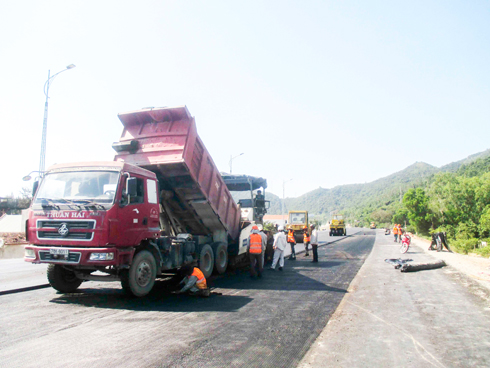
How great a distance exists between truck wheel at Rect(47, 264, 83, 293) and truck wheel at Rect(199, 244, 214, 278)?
3012 millimetres

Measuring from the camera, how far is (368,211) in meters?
119

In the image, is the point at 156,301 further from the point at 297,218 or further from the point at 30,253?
the point at 297,218

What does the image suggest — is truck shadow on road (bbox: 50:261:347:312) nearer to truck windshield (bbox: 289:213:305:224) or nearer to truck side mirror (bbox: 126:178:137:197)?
truck side mirror (bbox: 126:178:137:197)

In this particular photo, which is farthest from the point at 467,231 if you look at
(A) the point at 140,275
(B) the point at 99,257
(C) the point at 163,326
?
(C) the point at 163,326

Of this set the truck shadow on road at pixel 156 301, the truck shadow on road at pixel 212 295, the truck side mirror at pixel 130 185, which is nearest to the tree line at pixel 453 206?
the truck shadow on road at pixel 212 295

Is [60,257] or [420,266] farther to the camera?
[420,266]

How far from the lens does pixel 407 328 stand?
5652 mm

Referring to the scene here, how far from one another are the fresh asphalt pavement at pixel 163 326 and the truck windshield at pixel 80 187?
6.17ft

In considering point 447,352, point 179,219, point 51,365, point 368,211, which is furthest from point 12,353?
point 368,211

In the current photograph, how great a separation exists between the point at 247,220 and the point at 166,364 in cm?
914

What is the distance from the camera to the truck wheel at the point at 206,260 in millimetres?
10258

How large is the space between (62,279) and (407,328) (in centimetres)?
648

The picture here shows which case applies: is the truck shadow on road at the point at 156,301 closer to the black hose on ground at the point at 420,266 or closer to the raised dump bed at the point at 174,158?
the raised dump bed at the point at 174,158

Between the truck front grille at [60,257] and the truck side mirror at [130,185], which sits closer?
the truck front grille at [60,257]
